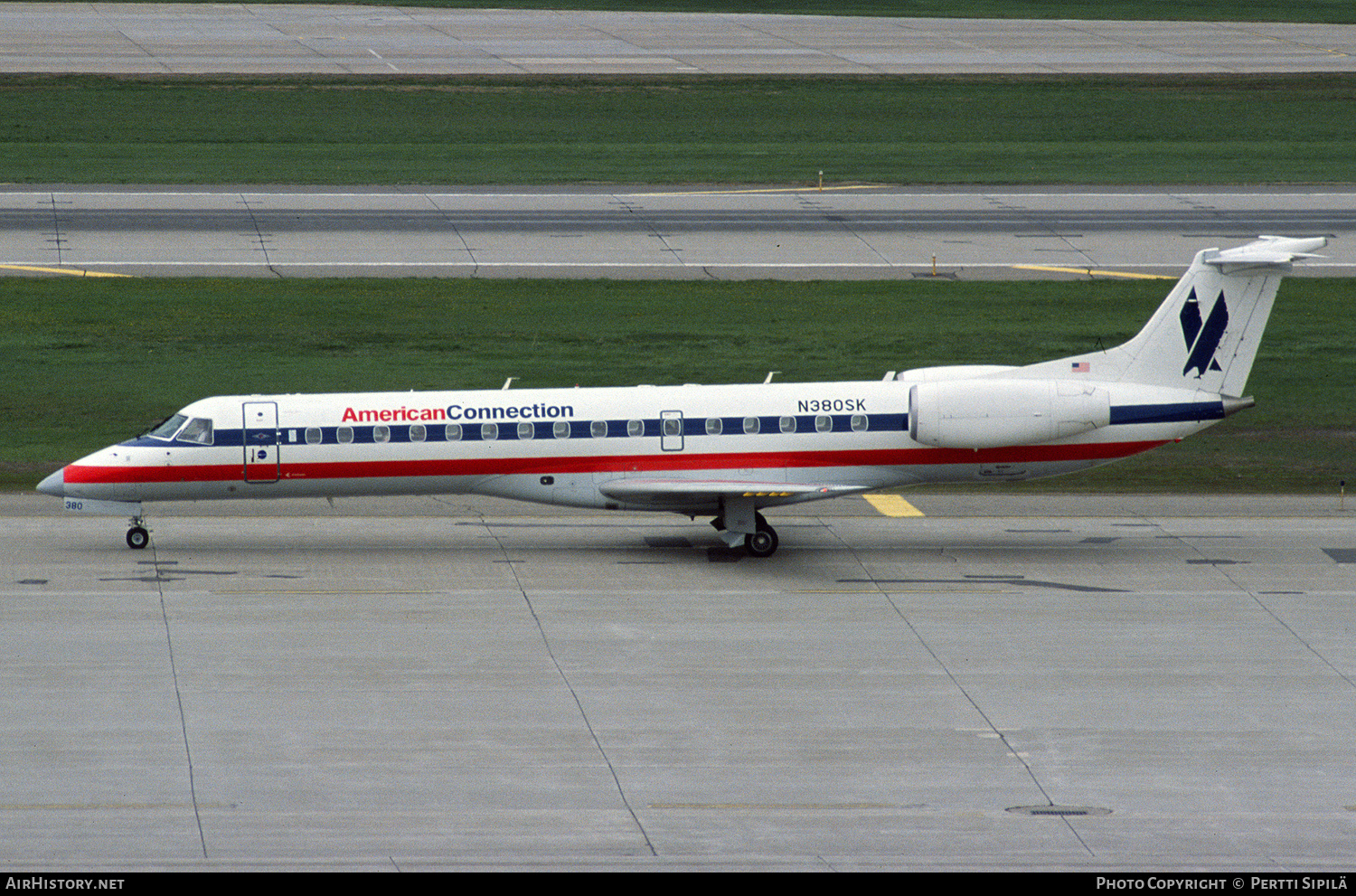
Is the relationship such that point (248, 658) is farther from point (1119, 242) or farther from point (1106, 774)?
point (1119, 242)

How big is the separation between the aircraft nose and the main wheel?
477 inches

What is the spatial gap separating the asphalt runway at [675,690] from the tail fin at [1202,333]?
10.7 ft

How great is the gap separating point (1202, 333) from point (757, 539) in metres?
8.79

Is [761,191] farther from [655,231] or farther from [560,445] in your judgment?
[560,445]

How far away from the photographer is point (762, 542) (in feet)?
104

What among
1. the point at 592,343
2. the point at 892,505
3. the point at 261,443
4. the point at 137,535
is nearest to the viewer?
the point at 261,443

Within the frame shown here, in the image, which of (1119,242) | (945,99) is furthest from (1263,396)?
(945,99)

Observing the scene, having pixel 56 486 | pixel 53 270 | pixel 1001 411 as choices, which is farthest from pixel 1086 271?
pixel 56 486

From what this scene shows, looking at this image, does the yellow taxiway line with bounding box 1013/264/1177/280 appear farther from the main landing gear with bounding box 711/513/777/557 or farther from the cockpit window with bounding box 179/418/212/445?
the cockpit window with bounding box 179/418/212/445

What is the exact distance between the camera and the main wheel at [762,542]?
3178 centimetres

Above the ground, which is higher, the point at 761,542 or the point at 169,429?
the point at 169,429

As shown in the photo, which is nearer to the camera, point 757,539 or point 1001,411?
point 1001,411

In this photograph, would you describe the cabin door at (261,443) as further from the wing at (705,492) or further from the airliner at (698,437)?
the wing at (705,492)

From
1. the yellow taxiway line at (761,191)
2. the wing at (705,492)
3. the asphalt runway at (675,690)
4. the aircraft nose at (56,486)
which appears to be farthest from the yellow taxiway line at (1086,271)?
the aircraft nose at (56,486)
